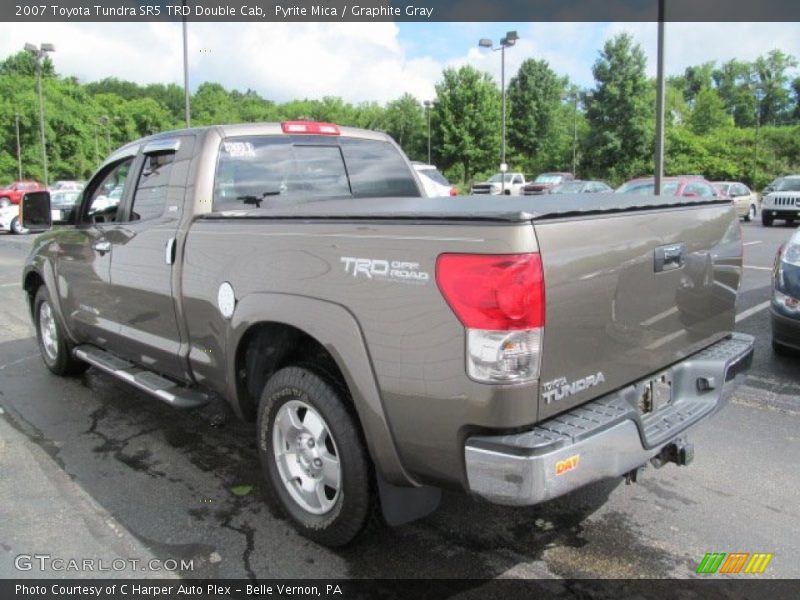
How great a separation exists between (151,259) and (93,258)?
1027 mm

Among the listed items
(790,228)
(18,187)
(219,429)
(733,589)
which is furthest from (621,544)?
(18,187)

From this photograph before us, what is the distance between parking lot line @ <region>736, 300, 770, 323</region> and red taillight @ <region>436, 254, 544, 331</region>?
247 inches

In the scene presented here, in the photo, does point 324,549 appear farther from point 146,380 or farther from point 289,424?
point 146,380

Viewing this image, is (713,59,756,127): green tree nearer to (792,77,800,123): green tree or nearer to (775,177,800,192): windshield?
(792,77,800,123): green tree

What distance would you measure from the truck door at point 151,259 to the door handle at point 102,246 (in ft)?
0.18

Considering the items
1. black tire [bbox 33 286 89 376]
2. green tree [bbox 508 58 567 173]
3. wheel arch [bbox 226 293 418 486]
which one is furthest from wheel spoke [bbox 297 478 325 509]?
green tree [bbox 508 58 567 173]

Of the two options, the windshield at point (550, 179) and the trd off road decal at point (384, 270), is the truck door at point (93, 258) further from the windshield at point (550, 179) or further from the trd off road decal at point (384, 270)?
the windshield at point (550, 179)

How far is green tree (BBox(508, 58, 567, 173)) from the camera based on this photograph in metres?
64.6

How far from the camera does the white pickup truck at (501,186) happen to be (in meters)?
37.2

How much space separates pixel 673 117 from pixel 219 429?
68.9 metres

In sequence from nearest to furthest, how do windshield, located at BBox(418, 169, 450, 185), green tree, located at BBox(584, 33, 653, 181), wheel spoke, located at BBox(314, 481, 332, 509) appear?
wheel spoke, located at BBox(314, 481, 332, 509) < windshield, located at BBox(418, 169, 450, 185) < green tree, located at BBox(584, 33, 653, 181)

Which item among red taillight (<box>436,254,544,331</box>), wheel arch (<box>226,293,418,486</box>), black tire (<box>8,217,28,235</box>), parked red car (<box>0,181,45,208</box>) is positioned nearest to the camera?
red taillight (<box>436,254,544,331</box>)

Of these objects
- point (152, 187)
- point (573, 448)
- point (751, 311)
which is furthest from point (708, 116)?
point (573, 448)

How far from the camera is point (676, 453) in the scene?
289 centimetres
